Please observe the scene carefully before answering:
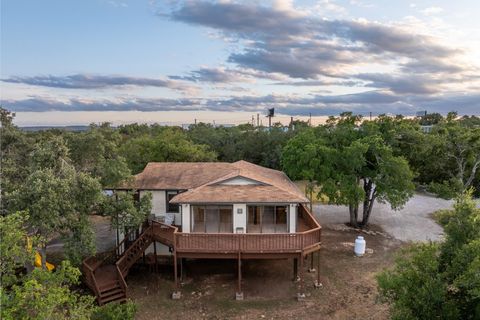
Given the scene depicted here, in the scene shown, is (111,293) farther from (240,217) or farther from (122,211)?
(240,217)

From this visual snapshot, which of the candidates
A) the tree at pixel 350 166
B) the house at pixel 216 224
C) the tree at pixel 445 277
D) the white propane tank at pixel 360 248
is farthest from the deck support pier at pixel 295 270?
the tree at pixel 445 277

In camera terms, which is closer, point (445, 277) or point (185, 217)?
point (445, 277)

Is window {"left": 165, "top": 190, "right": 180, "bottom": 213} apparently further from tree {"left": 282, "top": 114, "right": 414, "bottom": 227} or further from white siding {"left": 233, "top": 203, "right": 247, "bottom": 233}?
tree {"left": 282, "top": 114, "right": 414, "bottom": 227}

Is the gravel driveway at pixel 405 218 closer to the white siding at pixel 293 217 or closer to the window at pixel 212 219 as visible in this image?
the white siding at pixel 293 217

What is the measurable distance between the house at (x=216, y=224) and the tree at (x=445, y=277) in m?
5.71

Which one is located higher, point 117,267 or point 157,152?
point 157,152

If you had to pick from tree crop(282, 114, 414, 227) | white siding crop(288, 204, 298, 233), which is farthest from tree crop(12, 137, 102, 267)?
tree crop(282, 114, 414, 227)

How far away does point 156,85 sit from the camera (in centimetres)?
3622

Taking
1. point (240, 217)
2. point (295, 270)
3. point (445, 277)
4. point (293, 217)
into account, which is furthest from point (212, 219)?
point (445, 277)

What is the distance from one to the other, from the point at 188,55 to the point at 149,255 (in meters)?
13.5

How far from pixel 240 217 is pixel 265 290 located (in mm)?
3515

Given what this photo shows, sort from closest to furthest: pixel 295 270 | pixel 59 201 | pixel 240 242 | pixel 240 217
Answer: pixel 59 201 → pixel 240 242 → pixel 240 217 → pixel 295 270

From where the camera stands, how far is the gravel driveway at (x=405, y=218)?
2552 cm

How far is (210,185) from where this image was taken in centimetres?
1928
